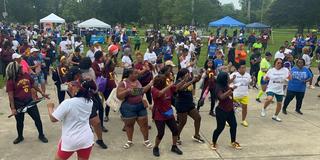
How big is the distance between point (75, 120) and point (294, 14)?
58.9 m

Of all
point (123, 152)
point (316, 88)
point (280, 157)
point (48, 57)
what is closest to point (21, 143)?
point (123, 152)

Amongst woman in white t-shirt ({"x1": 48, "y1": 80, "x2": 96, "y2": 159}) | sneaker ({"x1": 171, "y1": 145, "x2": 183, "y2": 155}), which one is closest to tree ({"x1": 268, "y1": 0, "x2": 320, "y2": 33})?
sneaker ({"x1": 171, "y1": 145, "x2": 183, "y2": 155})

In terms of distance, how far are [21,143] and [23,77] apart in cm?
133

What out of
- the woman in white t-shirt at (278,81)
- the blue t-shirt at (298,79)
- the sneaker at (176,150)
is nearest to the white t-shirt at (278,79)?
the woman in white t-shirt at (278,81)

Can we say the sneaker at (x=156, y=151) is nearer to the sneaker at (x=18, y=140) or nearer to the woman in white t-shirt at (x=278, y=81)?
the sneaker at (x=18, y=140)

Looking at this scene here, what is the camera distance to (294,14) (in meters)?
57.7

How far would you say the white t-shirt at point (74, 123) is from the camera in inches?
168

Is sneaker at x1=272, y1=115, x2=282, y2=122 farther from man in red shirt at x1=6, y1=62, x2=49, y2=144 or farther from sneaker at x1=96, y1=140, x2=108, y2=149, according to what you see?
man in red shirt at x1=6, y1=62, x2=49, y2=144

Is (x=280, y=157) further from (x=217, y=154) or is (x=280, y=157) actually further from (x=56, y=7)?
(x=56, y=7)

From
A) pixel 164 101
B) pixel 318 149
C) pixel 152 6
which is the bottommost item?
pixel 318 149

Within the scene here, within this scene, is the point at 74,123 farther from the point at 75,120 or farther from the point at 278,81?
the point at 278,81

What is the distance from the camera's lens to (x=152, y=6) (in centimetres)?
4428

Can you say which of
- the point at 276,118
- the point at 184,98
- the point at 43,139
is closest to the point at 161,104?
the point at 184,98

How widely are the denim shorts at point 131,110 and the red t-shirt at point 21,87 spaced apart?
6.03 feet
